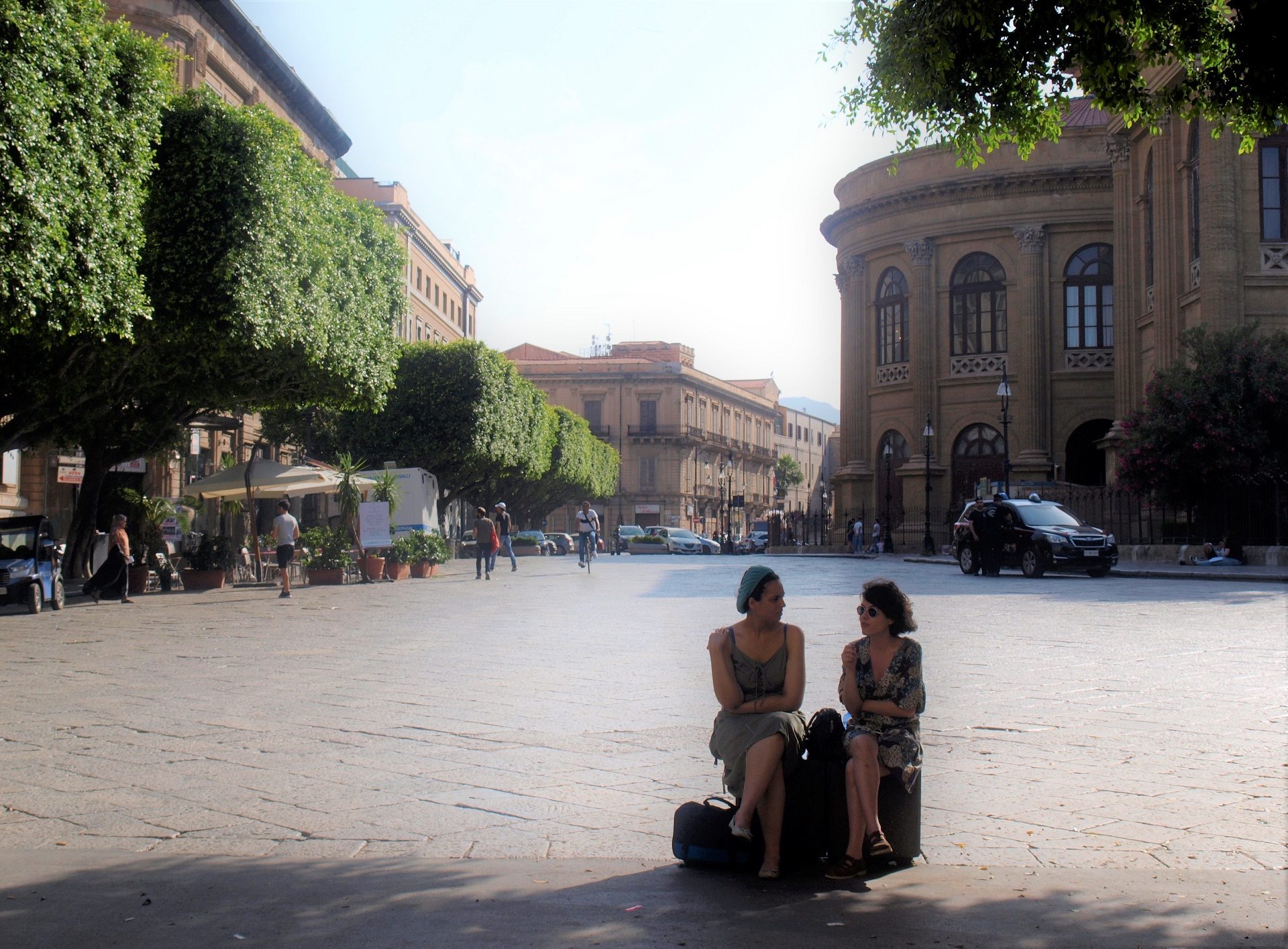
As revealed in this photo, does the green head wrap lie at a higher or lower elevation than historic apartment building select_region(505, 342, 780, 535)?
lower

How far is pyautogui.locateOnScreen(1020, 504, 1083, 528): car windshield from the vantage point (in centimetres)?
2738

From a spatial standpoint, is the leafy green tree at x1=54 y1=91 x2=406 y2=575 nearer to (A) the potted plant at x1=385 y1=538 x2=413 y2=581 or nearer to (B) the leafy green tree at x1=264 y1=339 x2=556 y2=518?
(A) the potted plant at x1=385 y1=538 x2=413 y2=581

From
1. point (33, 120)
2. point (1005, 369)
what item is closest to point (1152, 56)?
point (33, 120)

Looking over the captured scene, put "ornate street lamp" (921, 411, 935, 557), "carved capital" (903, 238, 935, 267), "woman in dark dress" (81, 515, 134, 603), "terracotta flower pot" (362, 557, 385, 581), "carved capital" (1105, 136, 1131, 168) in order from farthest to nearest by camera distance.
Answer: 1. "carved capital" (903, 238, 935, 267)
2. "ornate street lamp" (921, 411, 935, 557)
3. "carved capital" (1105, 136, 1131, 168)
4. "terracotta flower pot" (362, 557, 385, 581)
5. "woman in dark dress" (81, 515, 134, 603)

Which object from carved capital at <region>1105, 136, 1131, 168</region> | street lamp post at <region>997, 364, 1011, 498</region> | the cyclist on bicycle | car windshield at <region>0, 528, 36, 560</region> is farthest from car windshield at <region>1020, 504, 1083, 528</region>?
car windshield at <region>0, 528, 36, 560</region>

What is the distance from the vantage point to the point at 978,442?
49625 millimetres

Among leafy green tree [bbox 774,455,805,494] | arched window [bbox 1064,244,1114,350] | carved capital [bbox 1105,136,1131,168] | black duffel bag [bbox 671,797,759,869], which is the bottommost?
black duffel bag [bbox 671,797,759,869]

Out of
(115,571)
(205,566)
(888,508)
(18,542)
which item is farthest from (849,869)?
(888,508)

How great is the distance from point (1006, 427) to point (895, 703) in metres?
39.9

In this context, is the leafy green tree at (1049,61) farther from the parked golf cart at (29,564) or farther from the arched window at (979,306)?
the arched window at (979,306)

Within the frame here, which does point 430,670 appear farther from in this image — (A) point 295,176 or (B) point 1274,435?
Answer: (B) point 1274,435

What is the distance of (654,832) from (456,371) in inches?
1737

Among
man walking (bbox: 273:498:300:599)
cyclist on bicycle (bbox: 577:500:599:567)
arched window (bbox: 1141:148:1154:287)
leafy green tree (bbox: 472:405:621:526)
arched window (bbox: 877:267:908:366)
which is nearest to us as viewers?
man walking (bbox: 273:498:300:599)

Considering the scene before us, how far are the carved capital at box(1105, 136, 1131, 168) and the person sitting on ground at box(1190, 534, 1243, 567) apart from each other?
1423cm
